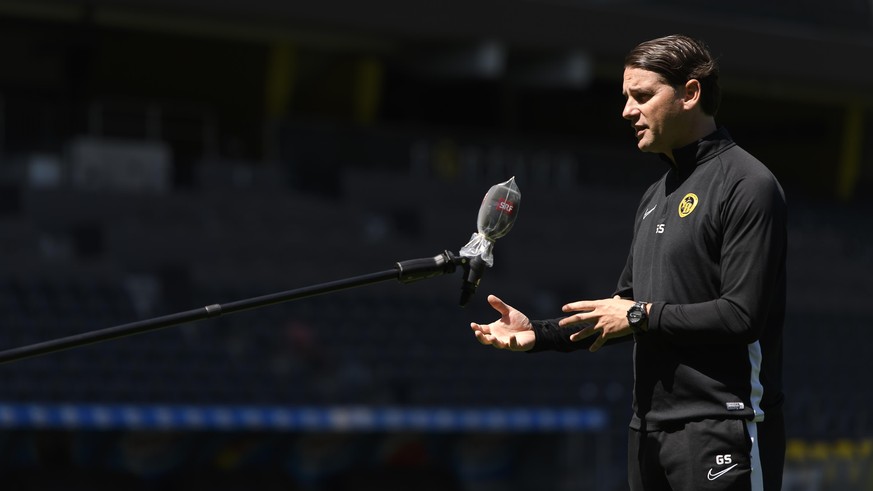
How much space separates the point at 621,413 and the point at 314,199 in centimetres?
471

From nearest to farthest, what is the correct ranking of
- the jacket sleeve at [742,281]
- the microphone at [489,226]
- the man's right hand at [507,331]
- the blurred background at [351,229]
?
the jacket sleeve at [742,281], the microphone at [489,226], the man's right hand at [507,331], the blurred background at [351,229]

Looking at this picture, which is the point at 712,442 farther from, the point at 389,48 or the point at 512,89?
the point at 512,89

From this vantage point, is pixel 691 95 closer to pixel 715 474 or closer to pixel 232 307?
pixel 715 474

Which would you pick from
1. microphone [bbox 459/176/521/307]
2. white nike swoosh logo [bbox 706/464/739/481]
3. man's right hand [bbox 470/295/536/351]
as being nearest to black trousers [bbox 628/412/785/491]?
white nike swoosh logo [bbox 706/464/739/481]

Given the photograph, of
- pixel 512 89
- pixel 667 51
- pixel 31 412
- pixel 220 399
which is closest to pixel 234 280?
pixel 220 399

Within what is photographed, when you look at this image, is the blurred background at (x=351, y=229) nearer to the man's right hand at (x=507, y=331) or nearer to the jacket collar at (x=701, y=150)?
the man's right hand at (x=507, y=331)

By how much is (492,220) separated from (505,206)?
A: 48mm

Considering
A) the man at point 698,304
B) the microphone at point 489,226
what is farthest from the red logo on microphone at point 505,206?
the man at point 698,304

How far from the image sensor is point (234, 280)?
13.4 metres

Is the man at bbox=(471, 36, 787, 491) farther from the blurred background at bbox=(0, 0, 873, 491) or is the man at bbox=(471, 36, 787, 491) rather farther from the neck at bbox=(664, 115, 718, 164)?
the blurred background at bbox=(0, 0, 873, 491)

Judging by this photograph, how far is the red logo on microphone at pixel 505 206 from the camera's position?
3428mm

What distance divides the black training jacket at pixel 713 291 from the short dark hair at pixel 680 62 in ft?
0.50

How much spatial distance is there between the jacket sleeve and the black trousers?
0.23 meters

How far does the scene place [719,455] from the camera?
129 inches
